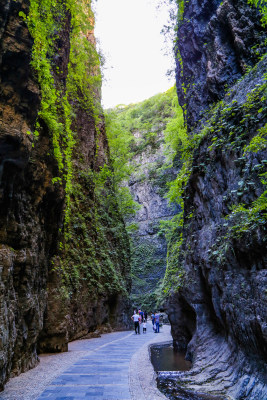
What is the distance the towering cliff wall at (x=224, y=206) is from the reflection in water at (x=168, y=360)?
546 mm

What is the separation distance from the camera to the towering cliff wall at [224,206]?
5.79 meters

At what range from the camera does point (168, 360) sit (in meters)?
11.2

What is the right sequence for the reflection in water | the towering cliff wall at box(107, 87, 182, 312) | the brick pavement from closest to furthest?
the brick pavement → the reflection in water → the towering cliff wall at box(107, 87, 182, 312)

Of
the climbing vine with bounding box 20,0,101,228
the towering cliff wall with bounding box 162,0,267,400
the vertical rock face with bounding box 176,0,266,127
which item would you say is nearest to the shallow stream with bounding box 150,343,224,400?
the towering cliff wall with bounding box 162,0,267,400

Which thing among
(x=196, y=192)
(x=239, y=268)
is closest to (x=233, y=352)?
(x=239, y=268)

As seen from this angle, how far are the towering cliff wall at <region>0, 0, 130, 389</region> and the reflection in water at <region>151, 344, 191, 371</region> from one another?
3624 millimetres

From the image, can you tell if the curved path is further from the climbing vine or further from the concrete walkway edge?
the climbing vine

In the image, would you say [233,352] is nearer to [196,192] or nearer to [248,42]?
[196,192]

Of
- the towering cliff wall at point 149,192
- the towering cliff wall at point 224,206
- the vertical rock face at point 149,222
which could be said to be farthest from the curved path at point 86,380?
the vertical rock face at point 149,222

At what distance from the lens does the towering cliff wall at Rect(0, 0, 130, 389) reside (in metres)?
5.66

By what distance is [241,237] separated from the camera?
613 centimetres

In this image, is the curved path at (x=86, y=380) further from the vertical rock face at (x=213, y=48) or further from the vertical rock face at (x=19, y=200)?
the vertical rock face at (x=213, y=48)

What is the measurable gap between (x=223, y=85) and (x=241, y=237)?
301 inches

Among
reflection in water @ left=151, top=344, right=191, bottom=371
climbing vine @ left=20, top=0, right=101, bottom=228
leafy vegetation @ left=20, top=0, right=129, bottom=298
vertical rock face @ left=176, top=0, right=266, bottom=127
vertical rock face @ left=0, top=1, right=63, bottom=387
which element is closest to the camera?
vertical rock face @ left=0, top=1, right=63, bottom=387
